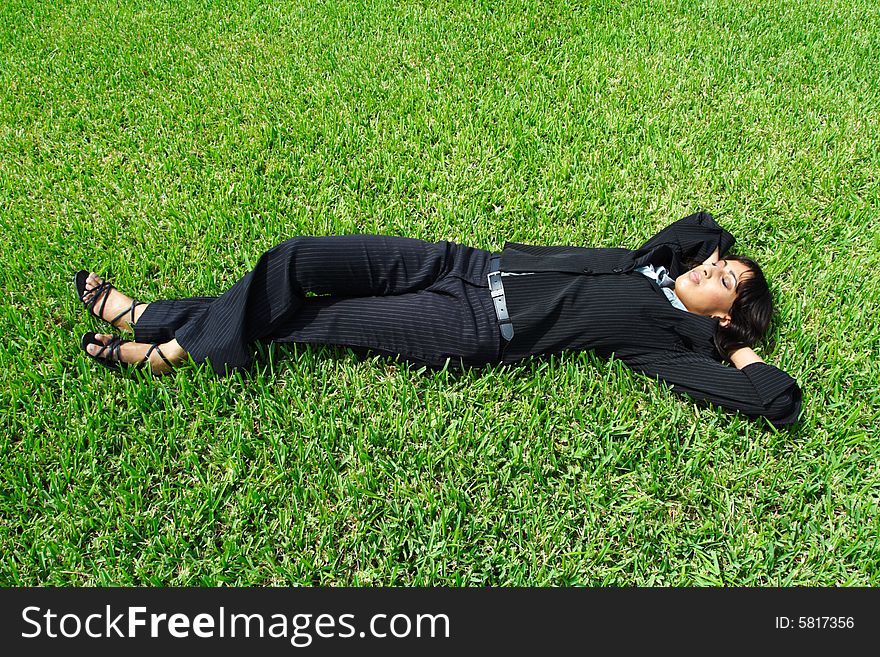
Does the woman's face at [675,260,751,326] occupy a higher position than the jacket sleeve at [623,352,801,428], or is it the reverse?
the woman's face at [675,260,751,326]

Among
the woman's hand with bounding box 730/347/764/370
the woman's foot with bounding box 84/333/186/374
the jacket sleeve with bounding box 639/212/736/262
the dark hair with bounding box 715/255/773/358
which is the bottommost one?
the woman's hand with bounding box 730/347/764/370

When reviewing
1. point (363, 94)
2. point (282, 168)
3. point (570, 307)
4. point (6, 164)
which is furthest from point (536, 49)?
point (6, 164)

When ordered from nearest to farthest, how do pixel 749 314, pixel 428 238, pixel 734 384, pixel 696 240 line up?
1. pixel 734 384
2. pixel 749 314
3. pixel 696 240
4. pixel 428 238

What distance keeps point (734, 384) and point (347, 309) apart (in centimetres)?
160

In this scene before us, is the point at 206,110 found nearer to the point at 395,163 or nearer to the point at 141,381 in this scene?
the point at 395,163

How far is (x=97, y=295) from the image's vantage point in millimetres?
2742

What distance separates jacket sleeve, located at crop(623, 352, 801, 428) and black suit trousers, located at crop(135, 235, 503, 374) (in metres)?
0.74

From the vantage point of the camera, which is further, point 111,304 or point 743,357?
point 111,304

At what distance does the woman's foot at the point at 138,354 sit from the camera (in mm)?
2498

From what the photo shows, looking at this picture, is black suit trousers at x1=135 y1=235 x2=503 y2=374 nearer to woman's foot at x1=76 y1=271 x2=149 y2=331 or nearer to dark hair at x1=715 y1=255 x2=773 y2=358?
woman's foot at x1=76 y1=271 x2=149 y2=331

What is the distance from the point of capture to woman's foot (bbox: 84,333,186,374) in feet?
8.20

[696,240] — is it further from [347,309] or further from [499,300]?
[347,309]

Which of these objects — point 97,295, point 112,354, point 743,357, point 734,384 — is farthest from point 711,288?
point 97,295

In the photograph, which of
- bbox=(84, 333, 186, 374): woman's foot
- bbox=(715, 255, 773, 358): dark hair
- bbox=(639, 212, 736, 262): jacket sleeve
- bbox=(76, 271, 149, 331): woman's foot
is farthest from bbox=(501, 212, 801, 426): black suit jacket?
bbox=(76, 271, 149, 331): woman's foot
